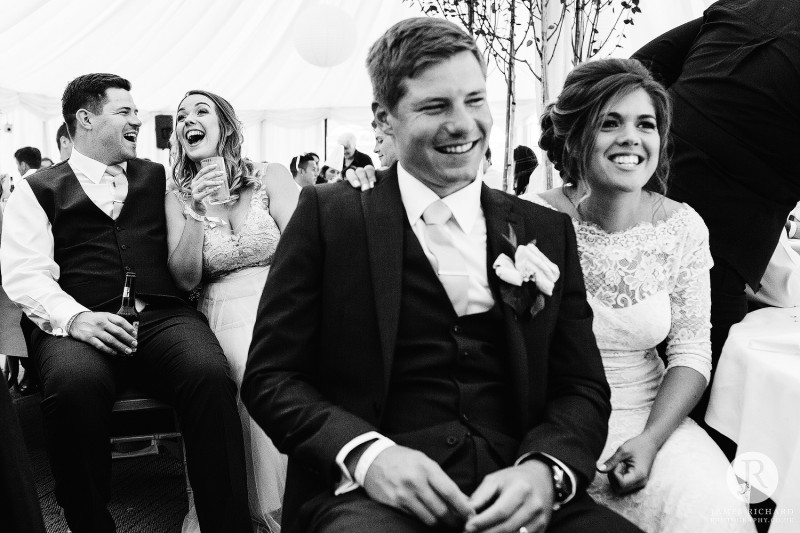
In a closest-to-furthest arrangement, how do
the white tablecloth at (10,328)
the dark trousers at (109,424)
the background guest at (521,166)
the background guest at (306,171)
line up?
the dark trousers at (109,424)
the white tablecloth at (10,328)
the background guest at (521,166)
the background guest at (306,171)

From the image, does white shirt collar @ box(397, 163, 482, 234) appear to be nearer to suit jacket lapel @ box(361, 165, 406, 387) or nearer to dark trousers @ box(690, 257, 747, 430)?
suit jacket lapel @ box(361, 165, 406, 387)

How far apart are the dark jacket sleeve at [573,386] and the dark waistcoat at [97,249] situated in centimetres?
171

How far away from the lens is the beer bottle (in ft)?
7.90

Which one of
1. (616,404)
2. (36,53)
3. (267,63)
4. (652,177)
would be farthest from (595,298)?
(267,63)

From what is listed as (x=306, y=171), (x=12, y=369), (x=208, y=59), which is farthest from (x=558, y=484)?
(x=208, y=59)

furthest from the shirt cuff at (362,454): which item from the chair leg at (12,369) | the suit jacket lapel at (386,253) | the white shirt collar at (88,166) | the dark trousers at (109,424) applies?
the chair leg at (12,369)

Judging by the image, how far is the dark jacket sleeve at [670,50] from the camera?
2408 millimetres

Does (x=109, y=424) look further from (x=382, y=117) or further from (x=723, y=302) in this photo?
(x=723, y=302)

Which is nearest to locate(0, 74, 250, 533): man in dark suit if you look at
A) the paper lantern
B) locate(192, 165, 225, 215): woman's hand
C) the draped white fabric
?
→ locate(192, 165, 225, 215): woman's hand

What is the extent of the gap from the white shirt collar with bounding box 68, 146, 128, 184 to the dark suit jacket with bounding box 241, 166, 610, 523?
1.62 meters

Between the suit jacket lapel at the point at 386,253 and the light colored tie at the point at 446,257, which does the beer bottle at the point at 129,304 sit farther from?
the light colored tie at the point at 446,257

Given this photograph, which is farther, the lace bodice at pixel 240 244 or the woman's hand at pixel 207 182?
the lace bodice at pixel 240 244

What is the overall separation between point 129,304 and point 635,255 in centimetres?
175

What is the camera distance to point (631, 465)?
1545 mm
